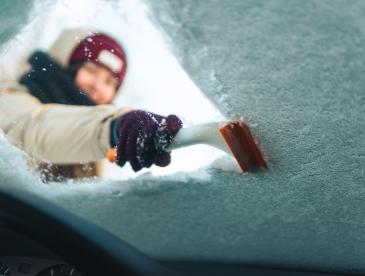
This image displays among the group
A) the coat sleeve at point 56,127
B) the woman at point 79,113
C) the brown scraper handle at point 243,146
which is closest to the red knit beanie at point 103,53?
the woman at point 79,113

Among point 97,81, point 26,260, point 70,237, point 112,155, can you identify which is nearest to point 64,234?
point 70,237

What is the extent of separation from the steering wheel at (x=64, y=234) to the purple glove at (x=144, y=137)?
0.37 meters

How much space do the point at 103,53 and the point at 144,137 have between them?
0.92ft

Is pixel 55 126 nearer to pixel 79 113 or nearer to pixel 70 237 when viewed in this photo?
pixel 79 113

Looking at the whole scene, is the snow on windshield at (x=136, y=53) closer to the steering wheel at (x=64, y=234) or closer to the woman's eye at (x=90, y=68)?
the woman's eye at (x=90, y=68)

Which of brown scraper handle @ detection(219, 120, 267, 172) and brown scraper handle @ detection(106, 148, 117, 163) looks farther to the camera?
brown scraper handle @ detection(106, 148, 117, 163)

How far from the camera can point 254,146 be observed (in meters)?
1.30

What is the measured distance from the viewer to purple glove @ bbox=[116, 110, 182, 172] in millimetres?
1284

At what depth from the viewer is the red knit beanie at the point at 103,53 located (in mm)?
1133

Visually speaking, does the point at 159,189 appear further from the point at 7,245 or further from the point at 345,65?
the point at 345,65

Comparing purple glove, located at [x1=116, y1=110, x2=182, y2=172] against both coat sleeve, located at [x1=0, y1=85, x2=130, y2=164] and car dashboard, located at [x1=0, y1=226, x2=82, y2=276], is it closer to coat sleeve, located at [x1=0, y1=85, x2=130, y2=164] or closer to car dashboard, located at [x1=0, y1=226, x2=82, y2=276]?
coat sleeve, located at [x1=0, y1=85, x2=130, y2=164]

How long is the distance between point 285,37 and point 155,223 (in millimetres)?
953

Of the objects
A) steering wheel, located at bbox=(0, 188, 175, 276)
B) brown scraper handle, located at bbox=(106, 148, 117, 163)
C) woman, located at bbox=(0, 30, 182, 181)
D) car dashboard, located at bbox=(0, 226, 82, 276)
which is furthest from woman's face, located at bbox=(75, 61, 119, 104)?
car dashboard, located at bbox=(0, 226, 82, 276)

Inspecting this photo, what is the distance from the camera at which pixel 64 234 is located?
951 millimetres
